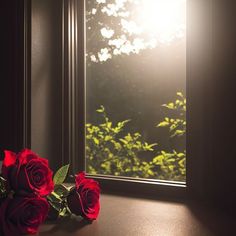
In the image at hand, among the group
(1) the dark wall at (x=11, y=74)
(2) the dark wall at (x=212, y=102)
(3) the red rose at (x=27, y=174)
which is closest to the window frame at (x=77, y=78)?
(1) the dark wall at (x=11, y=74)

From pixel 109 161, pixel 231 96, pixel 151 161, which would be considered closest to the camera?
pixel 231 96

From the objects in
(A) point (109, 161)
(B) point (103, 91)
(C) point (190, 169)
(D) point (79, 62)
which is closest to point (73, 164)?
(A) point (109, 161)

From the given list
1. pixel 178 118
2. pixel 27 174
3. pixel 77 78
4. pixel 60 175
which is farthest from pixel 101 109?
pixel 27 174

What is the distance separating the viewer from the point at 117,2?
5.57 feet

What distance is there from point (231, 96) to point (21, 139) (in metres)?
0.93

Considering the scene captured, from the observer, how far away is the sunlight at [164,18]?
155cm

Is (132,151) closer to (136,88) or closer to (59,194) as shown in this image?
(136,88)

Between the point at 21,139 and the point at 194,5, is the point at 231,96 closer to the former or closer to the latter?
the point at 194,5

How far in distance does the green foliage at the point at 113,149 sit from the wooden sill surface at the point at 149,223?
0.97 ft

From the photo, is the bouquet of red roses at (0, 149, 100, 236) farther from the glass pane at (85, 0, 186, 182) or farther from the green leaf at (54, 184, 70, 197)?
the glass pane at (85, 0, 186, 182)

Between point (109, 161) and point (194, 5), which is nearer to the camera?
point (194, 5)

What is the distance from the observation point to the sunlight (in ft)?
5.10

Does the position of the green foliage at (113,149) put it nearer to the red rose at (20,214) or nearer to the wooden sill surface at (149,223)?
the wooden sill surface at (149,223)

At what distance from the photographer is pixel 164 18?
1.58 metres
